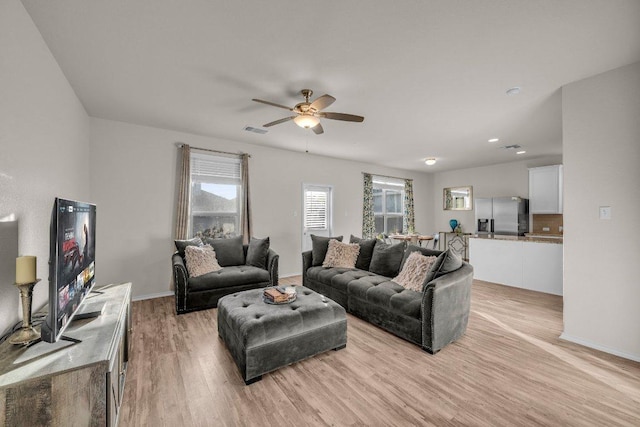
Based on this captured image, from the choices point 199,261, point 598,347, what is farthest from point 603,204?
point 199,261

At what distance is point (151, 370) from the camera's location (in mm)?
2287

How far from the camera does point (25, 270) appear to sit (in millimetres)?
1428

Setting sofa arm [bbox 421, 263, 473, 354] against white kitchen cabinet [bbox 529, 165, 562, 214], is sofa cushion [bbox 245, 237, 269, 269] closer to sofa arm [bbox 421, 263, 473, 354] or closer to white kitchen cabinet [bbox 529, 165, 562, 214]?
sofa arm [bbox 421, 263, 473, 354]

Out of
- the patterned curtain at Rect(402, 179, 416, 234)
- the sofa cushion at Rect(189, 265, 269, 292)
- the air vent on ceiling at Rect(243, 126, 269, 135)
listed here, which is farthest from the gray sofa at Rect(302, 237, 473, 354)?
the patterned curtain at Rect(402, 179, 416, 234)

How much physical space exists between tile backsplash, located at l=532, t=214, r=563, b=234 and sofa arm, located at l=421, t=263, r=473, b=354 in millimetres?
5368

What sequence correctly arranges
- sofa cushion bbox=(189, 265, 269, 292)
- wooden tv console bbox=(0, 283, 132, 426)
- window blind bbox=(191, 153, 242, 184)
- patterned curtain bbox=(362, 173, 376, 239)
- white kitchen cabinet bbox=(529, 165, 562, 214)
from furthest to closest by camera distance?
patterned curtain bbox=(362, 173, 376, 239) < white kitchen cabinet bbox=(529, 165, 562, 214) < window blind bbox=(191, 153, 242, 184) < sofa cushion bbox=(189, 265, 269, 292) < wooden tv console bbox=(0, 283, 132, 426)

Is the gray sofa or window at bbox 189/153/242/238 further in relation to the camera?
window at bbox 189/153/242/238

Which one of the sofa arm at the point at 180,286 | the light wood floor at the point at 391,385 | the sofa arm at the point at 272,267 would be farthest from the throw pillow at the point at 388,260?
the sofa arm at the point at 180,286

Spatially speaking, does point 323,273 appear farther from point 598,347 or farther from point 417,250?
point 598,347

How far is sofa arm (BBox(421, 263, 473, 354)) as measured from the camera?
2.53m

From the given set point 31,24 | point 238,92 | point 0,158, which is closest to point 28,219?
point 0,158

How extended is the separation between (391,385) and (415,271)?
53.8 inches

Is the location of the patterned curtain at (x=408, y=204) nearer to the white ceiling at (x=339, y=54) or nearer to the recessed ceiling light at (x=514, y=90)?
the white ceiling at (x=339, y=54)

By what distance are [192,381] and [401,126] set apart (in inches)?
164
